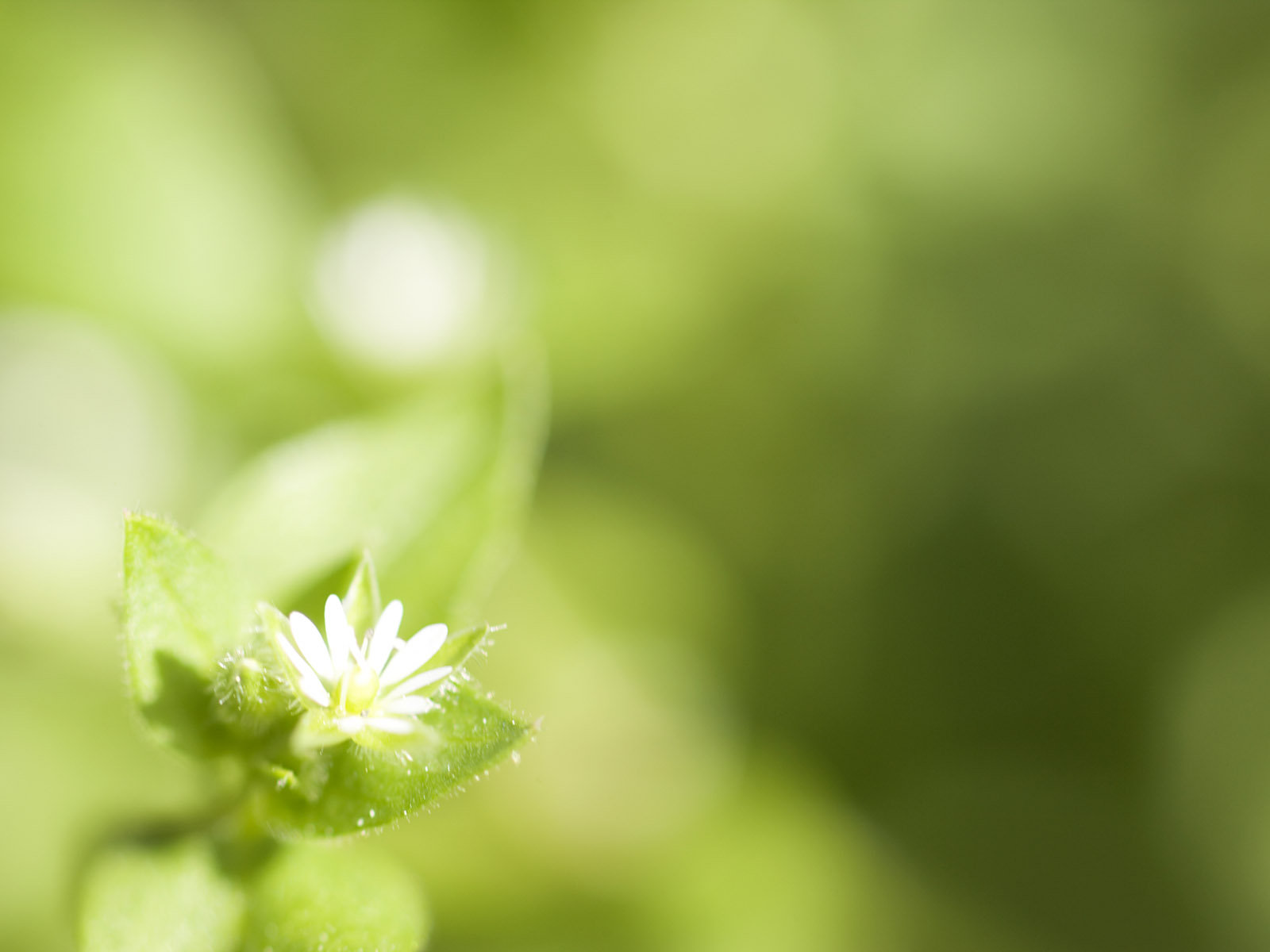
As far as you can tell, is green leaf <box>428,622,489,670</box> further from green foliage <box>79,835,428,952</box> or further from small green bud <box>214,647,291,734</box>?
green foliage <box>79,835,428,952</box>

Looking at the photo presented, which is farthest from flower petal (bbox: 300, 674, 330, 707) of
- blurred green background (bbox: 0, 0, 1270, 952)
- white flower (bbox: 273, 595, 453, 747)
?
blurred green background (bbox: 0, 0, 1270, 952)

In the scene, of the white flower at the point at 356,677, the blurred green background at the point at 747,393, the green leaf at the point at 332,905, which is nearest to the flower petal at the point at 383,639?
the white flower at the point at 356,677

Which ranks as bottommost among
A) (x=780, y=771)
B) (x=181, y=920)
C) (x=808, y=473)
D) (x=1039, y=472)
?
(x=181, y=920)

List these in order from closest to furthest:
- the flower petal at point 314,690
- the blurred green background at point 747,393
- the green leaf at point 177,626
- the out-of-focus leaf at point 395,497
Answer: the flower petal at point 314,690 → the green leaf at point 177,626 → the out-of-focus leaf at point 395,497 → the blurred green background at point 747,393

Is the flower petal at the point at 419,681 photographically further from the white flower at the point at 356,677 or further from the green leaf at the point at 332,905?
the green leaf at the point at 332,905

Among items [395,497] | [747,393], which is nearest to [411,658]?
[395,497]

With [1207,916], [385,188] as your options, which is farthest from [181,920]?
[1207,916]

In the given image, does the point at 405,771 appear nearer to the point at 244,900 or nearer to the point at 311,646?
the point at 311,646

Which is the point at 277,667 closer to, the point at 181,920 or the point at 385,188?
the point at 181,920
